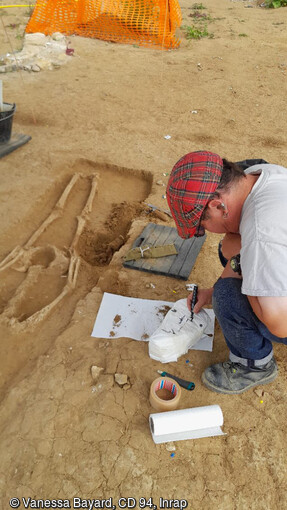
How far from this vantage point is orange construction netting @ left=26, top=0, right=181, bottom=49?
8648 millimetres

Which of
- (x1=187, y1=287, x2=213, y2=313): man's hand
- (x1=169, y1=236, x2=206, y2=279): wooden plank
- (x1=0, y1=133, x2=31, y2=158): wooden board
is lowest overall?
(x1=169, y1=236, x2=206, y2=279): wooden plank

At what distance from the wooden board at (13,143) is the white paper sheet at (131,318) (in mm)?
2764

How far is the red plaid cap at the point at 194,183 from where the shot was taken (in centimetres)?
195

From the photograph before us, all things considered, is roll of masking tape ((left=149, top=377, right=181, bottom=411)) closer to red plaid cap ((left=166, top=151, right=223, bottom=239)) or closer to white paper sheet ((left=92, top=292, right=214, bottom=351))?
white paper sheet ((left=92, top=292, right=214, bottom=351))

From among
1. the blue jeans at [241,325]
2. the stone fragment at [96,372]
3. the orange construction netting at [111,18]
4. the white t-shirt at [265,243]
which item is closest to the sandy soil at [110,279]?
the stone fragment at [96,372]

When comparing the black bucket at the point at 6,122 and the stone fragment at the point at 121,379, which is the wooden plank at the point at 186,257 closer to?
the stone fragment at the point at 121,379

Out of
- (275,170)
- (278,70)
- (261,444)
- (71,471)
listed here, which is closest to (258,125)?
(278,70)

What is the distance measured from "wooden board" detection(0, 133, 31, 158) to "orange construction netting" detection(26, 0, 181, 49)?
15.8 ft

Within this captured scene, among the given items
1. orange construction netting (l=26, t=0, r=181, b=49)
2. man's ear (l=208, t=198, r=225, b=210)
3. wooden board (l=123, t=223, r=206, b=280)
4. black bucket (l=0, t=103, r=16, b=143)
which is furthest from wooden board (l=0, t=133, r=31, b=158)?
orange construction netting (l=26, t=0, r=181, b=49)

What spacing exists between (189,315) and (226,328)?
41 centimetres

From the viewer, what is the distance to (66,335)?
2.80 meters

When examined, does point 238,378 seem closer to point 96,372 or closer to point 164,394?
point 164,394

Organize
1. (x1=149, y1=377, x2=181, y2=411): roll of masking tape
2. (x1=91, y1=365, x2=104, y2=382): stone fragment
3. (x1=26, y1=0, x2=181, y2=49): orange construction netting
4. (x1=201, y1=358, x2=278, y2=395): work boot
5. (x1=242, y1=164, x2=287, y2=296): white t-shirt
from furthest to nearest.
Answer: (x1=26, y1=0, x2=181, y2=49): orange construction netting, (x1=91, y1=365, x2=104, y2=382): stone fragment, (x1=201, y1=358, x2=278, y2=395): work boot, (x1=149, y1=377, x2=181, y2=411): roll of masking tape, (x1=242, y1=164, x2=287, y2=296): white t-shirt

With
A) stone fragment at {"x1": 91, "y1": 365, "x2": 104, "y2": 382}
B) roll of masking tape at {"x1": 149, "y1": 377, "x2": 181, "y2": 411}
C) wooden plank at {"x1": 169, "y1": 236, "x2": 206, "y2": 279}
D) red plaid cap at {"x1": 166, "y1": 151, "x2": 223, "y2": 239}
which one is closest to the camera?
red plaid cap at {"x1": 166, "y1": 151, "x2": 223, "y2": 239}
